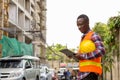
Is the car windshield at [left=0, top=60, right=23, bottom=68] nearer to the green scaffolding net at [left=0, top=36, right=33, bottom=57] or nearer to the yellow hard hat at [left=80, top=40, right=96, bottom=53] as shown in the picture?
the green scaffolding net at [left=0, top=36, right=33, bottom=57]

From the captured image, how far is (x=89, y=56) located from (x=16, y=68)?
60.5ft

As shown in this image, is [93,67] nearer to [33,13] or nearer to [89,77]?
[89,77]

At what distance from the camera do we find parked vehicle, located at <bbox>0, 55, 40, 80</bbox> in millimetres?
23155

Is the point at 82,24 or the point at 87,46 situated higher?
the point at 82,24

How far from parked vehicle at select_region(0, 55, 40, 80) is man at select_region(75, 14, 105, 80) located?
17.3 m

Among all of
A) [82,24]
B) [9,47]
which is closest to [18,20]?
[9,47]

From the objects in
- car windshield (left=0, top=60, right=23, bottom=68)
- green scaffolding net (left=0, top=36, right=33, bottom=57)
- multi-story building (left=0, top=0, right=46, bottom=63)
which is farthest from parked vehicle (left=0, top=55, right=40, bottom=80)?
multi-story building (left=0, top=0, right=46, bottom=63)

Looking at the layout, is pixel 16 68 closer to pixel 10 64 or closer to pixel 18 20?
pixel 10 64

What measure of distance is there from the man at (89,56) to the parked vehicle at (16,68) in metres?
17.3

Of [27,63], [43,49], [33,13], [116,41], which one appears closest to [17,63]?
[27,63]

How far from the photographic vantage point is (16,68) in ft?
78.8

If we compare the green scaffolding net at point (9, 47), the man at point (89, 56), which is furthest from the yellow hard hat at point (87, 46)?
the green scaffolding net at point (9, 47)

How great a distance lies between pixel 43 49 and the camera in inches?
3789

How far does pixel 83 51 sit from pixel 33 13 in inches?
2807
